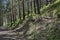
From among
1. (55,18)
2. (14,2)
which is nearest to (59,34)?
(55,18)

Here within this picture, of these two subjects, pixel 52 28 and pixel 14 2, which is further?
pixel 14 2

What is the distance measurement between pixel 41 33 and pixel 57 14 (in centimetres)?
244

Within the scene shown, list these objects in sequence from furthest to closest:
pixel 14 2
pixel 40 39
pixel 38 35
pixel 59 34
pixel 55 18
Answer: pixel 14 2, pixel 55 18, pixel 38 35, pixel 40 39, pixel 59 34

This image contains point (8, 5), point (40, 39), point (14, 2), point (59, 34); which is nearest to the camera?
point (59, 34)

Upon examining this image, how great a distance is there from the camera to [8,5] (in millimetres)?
54062

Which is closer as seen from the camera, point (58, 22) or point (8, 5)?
point (58, 22)

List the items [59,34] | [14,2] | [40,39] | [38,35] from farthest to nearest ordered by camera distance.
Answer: [14,2], [38,35], [40,39], [59,34]

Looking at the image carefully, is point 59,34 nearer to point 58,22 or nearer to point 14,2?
point 58,22

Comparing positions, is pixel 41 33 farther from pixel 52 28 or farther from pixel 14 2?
pixel 14 2

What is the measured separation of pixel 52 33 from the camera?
11.0 metres

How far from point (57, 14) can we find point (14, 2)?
3102cm

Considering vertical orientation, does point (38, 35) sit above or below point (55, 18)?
below

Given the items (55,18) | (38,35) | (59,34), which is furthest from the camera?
(55,18)

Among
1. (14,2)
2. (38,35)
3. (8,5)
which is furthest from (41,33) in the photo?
(8,5)
